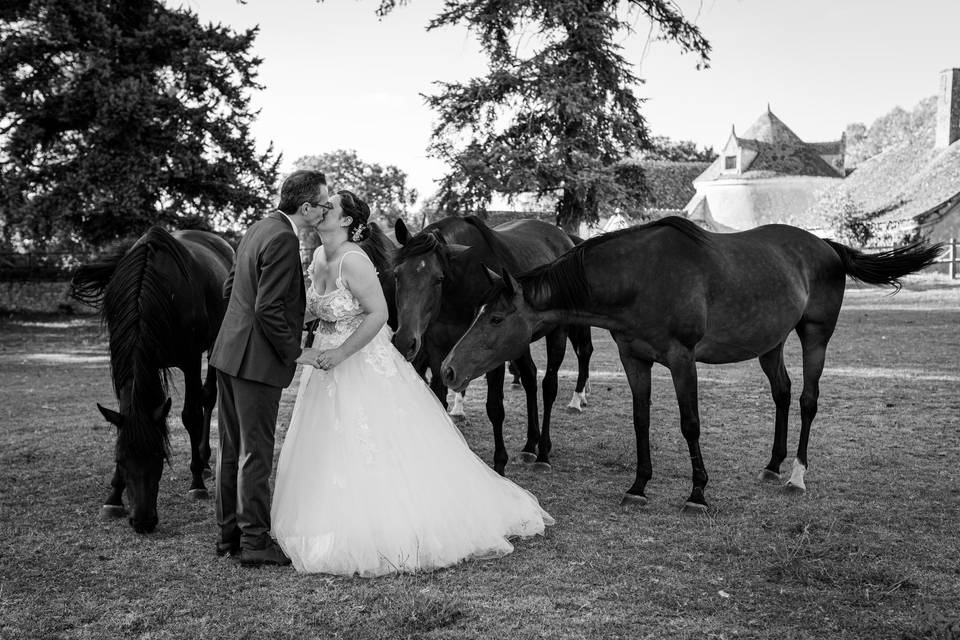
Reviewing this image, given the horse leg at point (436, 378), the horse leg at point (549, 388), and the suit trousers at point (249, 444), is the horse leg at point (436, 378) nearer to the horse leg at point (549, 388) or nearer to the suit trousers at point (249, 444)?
the horse leg at point (549, 388)

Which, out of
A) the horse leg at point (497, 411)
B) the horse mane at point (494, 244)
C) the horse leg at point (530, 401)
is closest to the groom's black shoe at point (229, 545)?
the horse leg at point (497, 411)

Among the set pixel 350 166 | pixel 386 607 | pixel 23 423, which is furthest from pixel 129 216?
pixel 350 166

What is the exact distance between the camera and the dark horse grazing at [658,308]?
5.68 meters

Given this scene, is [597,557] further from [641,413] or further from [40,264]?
[40,264]

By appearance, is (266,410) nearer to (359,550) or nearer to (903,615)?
(359,550)

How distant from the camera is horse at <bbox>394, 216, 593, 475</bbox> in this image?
6.18m

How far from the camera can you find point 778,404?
682 centimetres

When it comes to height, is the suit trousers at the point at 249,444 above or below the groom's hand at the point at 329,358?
below

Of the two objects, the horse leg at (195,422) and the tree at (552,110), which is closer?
the horse leg at (195,422)

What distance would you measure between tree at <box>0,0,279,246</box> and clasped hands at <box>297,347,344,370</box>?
65.6ft

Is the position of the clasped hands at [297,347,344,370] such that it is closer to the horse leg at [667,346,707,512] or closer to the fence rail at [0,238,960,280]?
the horse leg at [667,346,707,512]

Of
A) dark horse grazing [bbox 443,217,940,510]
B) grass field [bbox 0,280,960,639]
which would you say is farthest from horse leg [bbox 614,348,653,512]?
grass field [bbox 0,280,960,639]

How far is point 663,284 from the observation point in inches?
225

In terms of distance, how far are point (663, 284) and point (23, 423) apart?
288 inches
